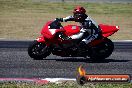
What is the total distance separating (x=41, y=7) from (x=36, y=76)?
31.1m

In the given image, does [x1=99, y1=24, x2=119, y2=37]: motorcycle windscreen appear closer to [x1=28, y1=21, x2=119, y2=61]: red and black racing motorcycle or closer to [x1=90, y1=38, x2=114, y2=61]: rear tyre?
[x1=28, y1=21, x2=119, y2=61]: red and black racing motorcycle

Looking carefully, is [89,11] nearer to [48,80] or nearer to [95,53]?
[95,53]

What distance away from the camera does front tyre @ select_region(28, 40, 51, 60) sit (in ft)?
47.5

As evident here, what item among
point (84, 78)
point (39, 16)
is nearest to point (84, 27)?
point (84, 78)

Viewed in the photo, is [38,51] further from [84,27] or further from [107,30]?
[107,30]

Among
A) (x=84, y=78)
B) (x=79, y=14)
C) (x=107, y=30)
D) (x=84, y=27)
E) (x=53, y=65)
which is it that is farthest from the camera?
(x=107, y=30)

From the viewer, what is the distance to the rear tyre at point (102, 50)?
14.8m

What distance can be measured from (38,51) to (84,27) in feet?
4.80

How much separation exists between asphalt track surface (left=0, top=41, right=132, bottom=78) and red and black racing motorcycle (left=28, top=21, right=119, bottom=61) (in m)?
0.20

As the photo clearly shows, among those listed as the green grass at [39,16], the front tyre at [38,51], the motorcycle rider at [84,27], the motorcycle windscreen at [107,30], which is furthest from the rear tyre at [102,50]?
the green grass at [39,16]

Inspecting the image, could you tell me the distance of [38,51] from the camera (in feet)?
47.7

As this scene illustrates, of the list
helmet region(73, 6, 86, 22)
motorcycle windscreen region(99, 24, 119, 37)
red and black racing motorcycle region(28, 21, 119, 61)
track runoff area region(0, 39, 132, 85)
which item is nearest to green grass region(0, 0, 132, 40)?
track runoff area region(0, 39, 132, 85)

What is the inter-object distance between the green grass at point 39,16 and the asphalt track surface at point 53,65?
25.5 ft

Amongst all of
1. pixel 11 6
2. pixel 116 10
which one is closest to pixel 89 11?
pixel 116 10
